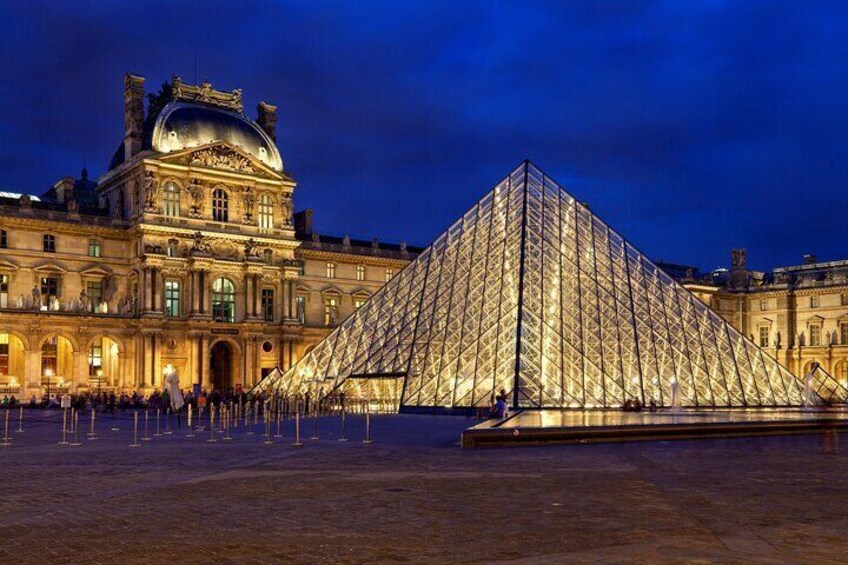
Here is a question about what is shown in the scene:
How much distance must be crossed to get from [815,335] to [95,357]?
49.5 metres

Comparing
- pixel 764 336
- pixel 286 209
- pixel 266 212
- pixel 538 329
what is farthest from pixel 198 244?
pixel 764 336

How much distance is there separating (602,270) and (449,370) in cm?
668

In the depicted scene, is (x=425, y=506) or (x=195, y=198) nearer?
(x=425, y=506)

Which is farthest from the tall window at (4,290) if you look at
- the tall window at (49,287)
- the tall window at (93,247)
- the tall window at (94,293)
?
the tall window at (93,247)

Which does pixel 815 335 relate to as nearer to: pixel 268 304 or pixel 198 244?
pixel 268 304

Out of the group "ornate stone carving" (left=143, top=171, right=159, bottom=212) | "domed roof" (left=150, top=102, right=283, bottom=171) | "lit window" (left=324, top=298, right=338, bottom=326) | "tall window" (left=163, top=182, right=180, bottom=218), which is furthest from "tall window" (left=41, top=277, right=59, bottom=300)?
"lit window" (left=324, top=298, right=338, bottom=326)

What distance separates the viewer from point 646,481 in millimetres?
11703

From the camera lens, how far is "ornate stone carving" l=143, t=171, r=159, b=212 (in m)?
48.6

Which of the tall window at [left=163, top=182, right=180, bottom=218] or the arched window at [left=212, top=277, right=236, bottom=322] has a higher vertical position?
the tall window at [left=163, top=182, right=180, bottom=218]

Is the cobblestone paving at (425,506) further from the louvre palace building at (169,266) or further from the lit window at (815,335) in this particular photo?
the lit window at (815,335)

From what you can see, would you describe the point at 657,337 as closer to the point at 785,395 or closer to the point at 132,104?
the point at 785,395

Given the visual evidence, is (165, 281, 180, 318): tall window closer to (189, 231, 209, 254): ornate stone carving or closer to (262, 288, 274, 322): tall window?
(189, 231, 209, 254): ornate stone carving

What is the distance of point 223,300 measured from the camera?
170ft

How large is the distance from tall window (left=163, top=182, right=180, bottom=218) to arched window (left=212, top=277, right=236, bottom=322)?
4241 mm
